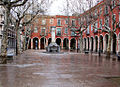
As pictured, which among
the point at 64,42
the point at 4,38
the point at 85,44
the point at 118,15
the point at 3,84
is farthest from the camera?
the point at 64,42

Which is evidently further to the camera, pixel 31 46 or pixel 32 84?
pixel 31 46

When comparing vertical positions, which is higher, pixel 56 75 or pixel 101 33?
pixel 101 33

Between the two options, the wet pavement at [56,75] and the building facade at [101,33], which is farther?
the building facade at [101,33]

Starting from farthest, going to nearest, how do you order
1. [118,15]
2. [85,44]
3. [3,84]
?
[85,44]
[118,15]
[3,84]

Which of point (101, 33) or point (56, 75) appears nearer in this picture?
point (56, 75)

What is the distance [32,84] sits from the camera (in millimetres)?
6074

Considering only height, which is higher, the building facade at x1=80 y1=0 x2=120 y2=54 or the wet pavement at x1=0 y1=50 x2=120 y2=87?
the building facade at x1=80 y1=0 x2=120 y2=54

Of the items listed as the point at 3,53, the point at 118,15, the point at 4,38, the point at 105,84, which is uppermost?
the point at 118,15

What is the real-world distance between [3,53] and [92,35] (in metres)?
32.8

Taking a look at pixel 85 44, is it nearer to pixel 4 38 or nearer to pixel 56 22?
pixel 56 22

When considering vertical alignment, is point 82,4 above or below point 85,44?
above

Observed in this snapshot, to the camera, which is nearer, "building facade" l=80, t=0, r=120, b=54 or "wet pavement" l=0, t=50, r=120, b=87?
"wet pavement" l=0, t=50, r=120, b=87

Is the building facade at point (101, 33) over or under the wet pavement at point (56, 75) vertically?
over

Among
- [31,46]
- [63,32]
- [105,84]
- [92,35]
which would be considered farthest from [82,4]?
[31,46]
